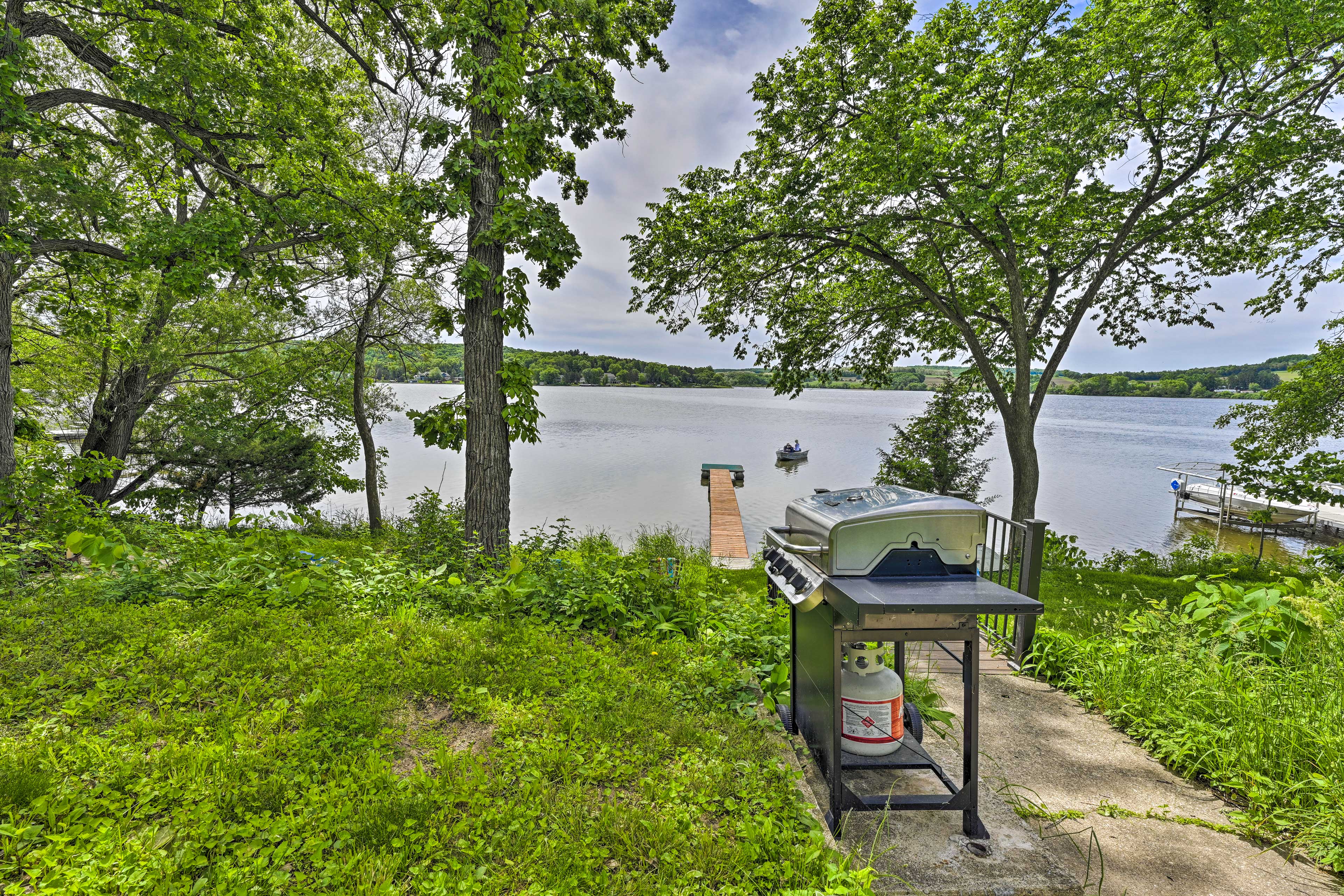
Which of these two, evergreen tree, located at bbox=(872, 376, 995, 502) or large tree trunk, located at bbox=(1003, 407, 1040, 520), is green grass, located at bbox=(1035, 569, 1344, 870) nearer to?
large tree trunk, located at bbox=(1003, 407, 1040, 520)

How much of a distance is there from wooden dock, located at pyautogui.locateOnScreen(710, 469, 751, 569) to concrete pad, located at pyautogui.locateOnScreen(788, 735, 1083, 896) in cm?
612

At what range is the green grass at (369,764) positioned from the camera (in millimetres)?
1837

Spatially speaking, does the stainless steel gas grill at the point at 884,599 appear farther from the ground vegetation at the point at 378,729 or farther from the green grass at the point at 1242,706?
the green grass at the point at 1242,706

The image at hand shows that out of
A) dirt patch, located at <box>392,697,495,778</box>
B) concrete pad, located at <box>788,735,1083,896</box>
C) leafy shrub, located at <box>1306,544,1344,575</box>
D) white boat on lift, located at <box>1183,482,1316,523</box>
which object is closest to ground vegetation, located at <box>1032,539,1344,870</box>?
concrete pad, located at <box>788,735,1083,896</box>

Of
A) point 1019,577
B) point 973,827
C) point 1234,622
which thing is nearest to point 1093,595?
point 1019,577

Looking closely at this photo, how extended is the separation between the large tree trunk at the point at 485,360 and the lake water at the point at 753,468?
9.95 feet

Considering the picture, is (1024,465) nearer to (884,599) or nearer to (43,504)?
(884,599)

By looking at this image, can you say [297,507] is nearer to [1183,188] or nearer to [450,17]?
[450,17]

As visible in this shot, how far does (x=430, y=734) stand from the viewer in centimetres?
266

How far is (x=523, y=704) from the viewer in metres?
2.94

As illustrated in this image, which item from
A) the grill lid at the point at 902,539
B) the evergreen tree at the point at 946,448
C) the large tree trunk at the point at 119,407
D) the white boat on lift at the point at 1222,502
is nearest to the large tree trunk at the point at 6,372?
the large tree trunk at the point at 119,407

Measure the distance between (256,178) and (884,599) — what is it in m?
11.2

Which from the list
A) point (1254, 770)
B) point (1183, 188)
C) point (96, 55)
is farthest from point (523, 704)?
point (1183, 188)

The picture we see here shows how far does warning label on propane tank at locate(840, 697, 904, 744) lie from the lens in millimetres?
2531
